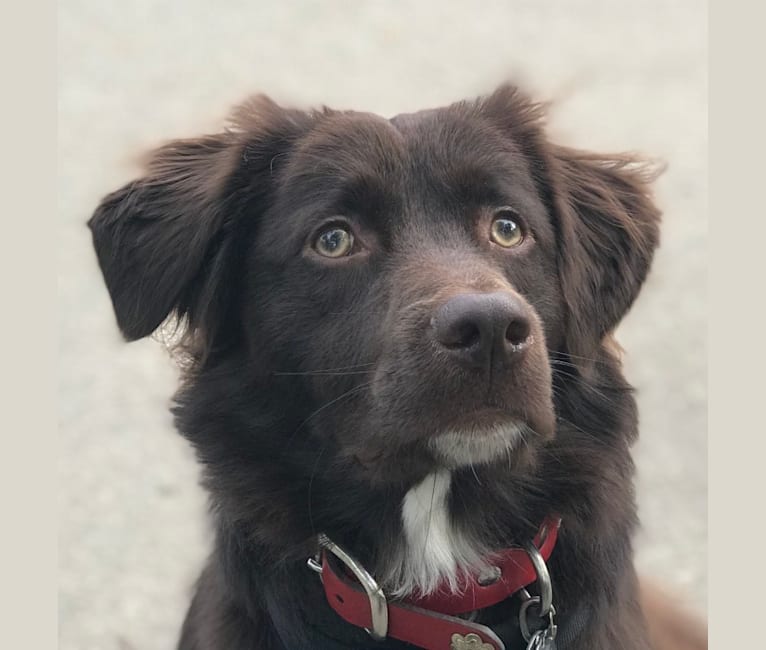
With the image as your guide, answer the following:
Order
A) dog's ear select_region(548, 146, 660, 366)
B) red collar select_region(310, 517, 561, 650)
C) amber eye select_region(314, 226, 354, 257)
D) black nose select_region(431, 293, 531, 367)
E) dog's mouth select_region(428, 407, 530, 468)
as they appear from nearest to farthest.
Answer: black nose select_region(431, 293, 531, 367)
dog's mouth select_region(428, 407, 530, 468)
red collar select_region(310, 517, 561, 650)
amber eye select_region(314, 226, 354, 257)
dog's ear select_region(548, 146, 660, 366)

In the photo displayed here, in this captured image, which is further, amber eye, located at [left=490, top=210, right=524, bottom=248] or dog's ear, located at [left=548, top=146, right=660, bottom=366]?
dog's ear, located at [left=548, top=146, right=660, bottom=366]

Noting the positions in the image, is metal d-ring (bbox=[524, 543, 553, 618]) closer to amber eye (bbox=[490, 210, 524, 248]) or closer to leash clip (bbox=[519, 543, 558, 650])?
leash clip (bbox=[519, 543, 558, 650])

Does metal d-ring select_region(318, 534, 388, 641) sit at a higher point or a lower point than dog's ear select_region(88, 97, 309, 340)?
lower

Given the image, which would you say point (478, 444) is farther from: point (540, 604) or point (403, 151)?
point (403, 151)

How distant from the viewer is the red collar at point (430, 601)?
2.55m

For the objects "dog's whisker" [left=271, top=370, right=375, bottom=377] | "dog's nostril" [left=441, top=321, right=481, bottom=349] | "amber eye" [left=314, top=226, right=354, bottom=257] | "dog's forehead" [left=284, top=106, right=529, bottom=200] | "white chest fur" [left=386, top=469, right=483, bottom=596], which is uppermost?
"dog's forehead" [left=284, top=106, right=529, bottom=200]

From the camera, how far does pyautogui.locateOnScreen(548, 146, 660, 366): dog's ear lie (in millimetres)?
2883

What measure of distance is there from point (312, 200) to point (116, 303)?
1.99 ft

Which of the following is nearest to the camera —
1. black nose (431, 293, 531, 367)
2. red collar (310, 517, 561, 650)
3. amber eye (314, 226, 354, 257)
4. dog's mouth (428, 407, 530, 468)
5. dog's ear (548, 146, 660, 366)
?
black nose (431, 293, 531, 367)

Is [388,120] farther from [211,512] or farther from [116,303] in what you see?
[211,512]

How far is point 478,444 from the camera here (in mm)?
2449

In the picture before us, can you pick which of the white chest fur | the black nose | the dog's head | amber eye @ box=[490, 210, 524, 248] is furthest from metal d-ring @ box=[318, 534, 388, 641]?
amber eye @ box=[490, 210, 524, 248]

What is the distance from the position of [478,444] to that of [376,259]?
1.82 feet

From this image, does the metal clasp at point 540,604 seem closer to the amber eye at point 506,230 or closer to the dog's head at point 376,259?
the dog's head at point 376,259
